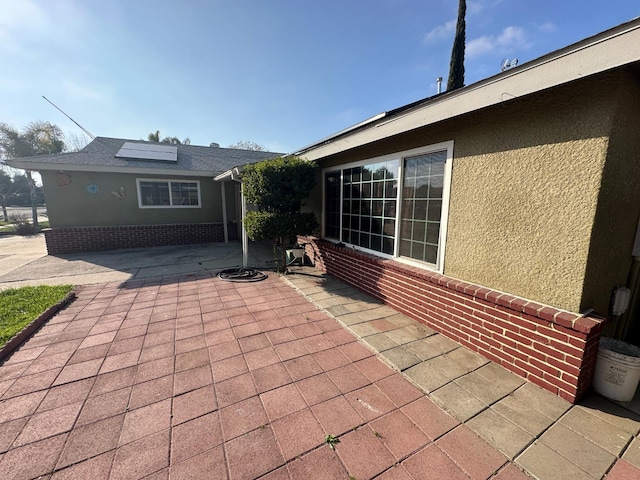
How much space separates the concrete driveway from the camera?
5.80 meters

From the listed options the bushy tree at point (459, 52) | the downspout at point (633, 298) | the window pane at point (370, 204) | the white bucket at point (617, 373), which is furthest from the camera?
the bushy tree at point (459, 52)

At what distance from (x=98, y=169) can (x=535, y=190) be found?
1148 centimetres

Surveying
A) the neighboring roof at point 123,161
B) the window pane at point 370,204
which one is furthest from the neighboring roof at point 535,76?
the neighboring roof at point 123,161

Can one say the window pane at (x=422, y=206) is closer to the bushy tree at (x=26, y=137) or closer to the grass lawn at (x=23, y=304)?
the grass lawn at (x=23, y=304)

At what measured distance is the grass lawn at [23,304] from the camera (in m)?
3.27

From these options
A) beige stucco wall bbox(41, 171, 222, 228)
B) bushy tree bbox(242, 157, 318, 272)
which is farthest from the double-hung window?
beige stucco wall bbox(41, 171, 222, 228)

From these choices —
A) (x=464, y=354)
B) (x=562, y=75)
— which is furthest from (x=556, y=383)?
(x=562, y=75)

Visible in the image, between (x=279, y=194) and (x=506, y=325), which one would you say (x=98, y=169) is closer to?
(x=279, y=194)

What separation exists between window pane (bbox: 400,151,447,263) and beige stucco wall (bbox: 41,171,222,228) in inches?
358

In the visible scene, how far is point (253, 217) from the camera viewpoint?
5.60 m

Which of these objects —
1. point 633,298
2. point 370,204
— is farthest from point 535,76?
point 370,204

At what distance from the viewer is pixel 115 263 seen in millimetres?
7137

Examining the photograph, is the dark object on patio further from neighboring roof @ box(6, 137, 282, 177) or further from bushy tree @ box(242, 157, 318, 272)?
neighboring roof @ box(6, 137, 282, 177)

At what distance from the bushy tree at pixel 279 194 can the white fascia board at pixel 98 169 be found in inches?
211
